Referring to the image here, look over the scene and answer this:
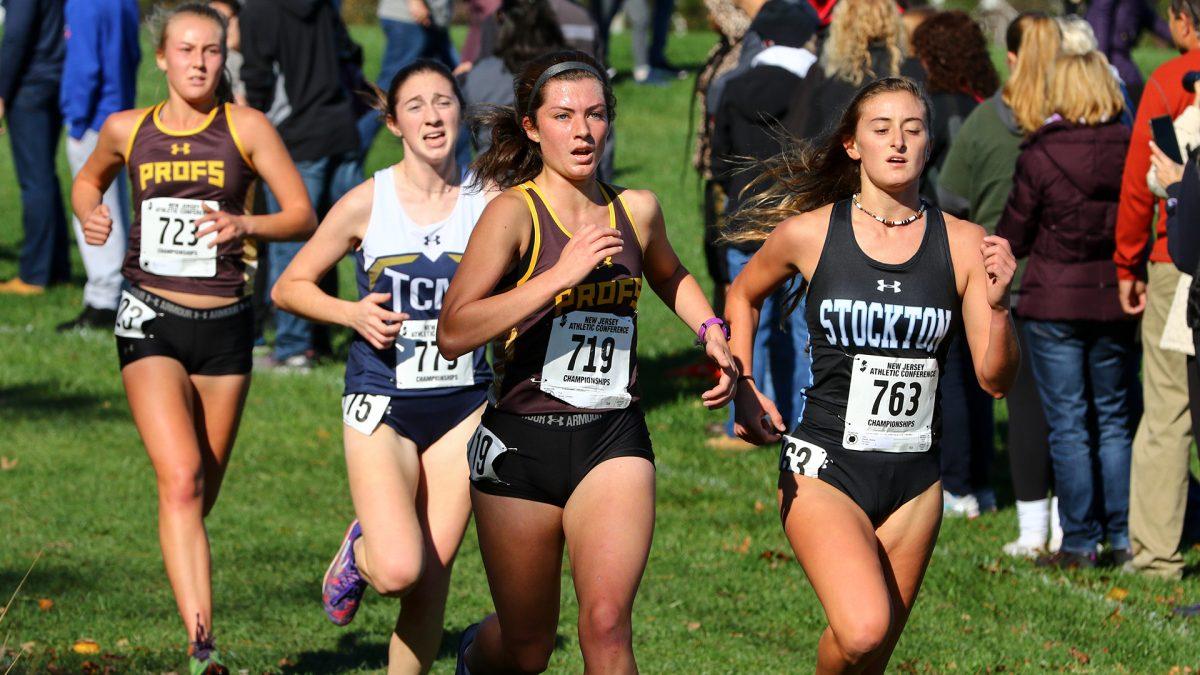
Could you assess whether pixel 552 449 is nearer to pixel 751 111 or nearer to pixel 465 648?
pixel 465 648

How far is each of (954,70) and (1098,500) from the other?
2337 mm

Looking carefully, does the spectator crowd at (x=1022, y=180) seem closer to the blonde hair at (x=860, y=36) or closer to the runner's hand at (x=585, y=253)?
the blonde hair at (x=860, y=36)

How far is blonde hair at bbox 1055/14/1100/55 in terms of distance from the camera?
7809 mm

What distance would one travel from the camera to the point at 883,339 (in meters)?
4.96

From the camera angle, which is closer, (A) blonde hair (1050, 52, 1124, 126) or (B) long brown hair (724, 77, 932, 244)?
(B) long brown hair (724, 77, 932, 244)

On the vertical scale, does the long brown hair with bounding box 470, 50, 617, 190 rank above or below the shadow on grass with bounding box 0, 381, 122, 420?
above

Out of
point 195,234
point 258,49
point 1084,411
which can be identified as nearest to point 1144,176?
point 1084,411

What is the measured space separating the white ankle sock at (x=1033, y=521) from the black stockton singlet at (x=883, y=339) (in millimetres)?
3230

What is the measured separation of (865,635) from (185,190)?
3.25 meters

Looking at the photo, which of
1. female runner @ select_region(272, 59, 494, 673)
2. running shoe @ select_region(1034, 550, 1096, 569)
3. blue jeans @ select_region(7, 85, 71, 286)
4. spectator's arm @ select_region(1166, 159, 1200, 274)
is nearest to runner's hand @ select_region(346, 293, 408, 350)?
female runner @ select_region(272, 59, 494, 673)

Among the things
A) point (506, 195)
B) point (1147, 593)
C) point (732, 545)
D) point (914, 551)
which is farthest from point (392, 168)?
point (1147, 593)

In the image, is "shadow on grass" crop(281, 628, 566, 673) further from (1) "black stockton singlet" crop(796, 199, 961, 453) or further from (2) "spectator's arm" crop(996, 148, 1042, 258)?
(2) "spectator's arm" crop(996, 148, 1042, 258)

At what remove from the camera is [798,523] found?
4.93 metres

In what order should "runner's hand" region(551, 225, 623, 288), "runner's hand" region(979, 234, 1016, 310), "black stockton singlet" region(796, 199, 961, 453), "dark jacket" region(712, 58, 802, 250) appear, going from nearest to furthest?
"runner's hand" region(551, 225, 623, 288), "runner's hand" region(979, 234, 1016, 310), "black stockton singlet" region(796, 199, 961, 453), "dark jacket" region(712, 58, 802, 250)
